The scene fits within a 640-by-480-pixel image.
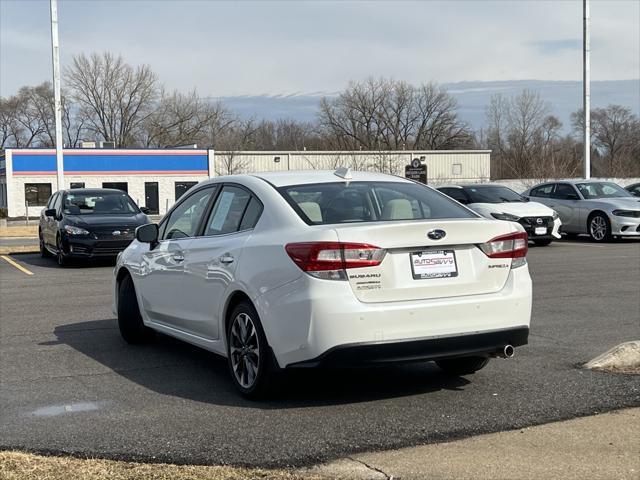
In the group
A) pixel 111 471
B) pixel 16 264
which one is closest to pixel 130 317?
pixel 111 471

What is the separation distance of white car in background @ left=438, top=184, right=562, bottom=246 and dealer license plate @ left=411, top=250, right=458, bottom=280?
1321 cm

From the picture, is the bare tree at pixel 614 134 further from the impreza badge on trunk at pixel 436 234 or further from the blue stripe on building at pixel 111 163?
the impreza badge on trunk at pixel 436 234

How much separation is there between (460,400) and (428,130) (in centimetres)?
8626

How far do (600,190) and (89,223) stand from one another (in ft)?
43.7

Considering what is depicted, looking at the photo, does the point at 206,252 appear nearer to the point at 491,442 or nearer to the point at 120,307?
the point at 120,307

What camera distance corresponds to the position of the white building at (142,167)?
5281 cm

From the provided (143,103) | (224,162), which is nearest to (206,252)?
(224,162)

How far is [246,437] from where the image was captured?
15.7 ft

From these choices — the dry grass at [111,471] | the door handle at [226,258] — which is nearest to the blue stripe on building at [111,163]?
the door handle at [226,258]

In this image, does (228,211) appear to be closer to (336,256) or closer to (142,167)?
(336,256)

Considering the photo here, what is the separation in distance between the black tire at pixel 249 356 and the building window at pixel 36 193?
50461 mm

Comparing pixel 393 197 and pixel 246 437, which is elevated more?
pixel 393 197

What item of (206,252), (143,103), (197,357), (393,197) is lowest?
(197,357)

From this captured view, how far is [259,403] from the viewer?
5582mm
